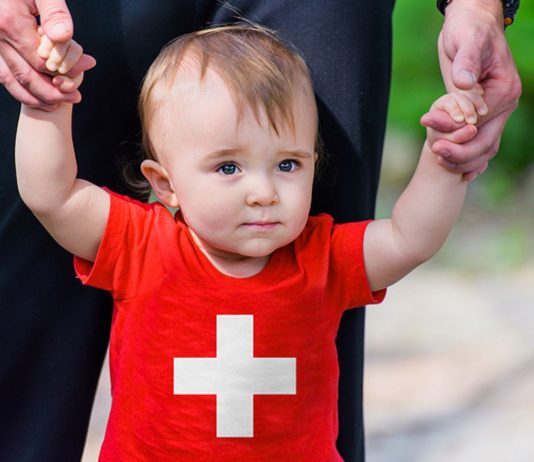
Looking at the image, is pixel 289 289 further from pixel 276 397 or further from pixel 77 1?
pixel 77 1

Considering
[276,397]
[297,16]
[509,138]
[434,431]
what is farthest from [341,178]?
[509,138]

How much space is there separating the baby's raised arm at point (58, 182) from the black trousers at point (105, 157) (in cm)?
19

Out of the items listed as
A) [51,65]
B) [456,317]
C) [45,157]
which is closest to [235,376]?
[45,157]

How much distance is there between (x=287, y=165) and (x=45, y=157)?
35cm

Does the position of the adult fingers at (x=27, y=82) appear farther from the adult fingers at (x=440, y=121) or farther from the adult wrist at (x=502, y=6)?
the adult wrist at (x=502, y=6)

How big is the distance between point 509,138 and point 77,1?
332 cm

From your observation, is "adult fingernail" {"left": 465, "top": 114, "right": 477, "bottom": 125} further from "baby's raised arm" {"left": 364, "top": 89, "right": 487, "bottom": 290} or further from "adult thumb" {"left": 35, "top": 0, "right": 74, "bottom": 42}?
"adult thumb" {"left": 35, "top": 0, "right": 74, "bottom": 42}

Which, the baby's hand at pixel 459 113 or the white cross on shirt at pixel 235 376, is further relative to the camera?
the white cross on shirt at pixel 235 376

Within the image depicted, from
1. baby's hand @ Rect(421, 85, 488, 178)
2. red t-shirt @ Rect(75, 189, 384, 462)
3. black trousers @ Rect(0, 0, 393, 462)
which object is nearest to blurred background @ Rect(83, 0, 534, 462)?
black trousers @ Rect(0, 0, 393, 462)

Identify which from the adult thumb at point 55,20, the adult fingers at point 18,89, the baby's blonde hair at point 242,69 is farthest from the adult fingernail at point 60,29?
the baby's blonde hair at point 242,69

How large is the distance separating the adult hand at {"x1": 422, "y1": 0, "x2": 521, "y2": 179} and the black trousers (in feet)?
0.69

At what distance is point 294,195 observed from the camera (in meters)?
1.84

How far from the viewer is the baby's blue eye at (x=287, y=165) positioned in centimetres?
185

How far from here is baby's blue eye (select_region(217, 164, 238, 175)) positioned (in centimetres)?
182
